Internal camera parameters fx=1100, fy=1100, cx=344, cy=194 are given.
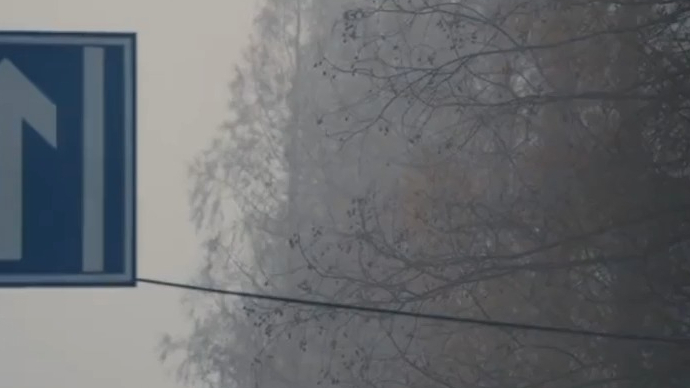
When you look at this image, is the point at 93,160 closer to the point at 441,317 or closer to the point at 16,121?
the point at 16,121

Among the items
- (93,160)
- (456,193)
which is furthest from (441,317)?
(93,160)

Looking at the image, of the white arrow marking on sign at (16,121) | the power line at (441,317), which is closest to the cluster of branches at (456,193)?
the power line at (441,317)

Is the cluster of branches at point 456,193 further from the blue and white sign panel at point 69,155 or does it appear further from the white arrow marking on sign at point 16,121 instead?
the white arrow marking on sign at point 16,121

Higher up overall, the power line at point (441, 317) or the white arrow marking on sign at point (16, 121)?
the white arrow marking on sign at point (16, 121)

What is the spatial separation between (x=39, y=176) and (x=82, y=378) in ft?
1.12

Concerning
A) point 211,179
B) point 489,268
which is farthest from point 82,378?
point 489,268

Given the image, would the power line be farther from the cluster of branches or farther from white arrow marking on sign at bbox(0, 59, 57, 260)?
white arrow marking on sign at bbox(0, 59, 57, 260)

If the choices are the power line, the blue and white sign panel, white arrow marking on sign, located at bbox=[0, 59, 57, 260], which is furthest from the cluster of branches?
white arrow marking on sign, located at bbox=[0, 59, 57, 260]

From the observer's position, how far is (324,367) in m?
1.86

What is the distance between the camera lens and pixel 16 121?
1.82 m

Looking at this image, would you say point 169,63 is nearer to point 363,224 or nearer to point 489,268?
point 363,224

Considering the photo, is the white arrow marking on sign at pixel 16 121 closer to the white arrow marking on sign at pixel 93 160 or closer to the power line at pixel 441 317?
the white arrow marking on sign at pixel 93 160

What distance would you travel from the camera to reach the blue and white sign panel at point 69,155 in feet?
5.95

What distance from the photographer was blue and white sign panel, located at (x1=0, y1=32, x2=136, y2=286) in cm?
181
